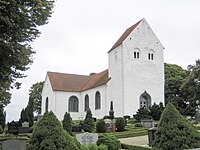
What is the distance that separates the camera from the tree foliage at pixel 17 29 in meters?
11.8

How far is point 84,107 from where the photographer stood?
47.6 metres

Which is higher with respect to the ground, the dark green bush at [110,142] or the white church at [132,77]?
the white church at [132,77]

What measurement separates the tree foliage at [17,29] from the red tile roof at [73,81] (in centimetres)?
3079

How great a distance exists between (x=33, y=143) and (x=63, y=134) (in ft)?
2.79

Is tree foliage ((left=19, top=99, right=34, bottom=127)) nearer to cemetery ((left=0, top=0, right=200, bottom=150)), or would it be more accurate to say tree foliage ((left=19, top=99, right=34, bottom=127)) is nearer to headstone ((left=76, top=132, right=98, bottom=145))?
cemetery ((left=0, top=0, right=200, bottom=150))

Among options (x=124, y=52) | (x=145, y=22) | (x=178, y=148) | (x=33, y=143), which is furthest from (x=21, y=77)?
(x=145, y=22)

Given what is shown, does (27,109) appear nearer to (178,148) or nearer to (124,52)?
(124,52)

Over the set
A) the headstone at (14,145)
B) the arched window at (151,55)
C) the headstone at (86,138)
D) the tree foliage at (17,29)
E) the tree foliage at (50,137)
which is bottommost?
the headstone at (86,138)

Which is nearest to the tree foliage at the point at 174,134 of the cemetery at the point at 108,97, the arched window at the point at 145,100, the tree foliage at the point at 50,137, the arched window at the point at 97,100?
the cemetery at the point at 108,97

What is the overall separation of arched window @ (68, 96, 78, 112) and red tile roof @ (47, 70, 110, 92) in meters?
1.20

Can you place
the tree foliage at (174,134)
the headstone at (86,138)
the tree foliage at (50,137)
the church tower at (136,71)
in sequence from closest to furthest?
the tree foliage at (50,137), the tree foliage at (174,134), the headstone at (86,138), the church tower at (136,71)

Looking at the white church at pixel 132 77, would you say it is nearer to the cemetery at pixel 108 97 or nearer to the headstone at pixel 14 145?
the cemetery at pixel 108 97

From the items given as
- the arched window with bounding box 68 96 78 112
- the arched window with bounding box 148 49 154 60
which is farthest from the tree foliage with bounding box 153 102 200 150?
the arched window with bounding box 68 96 78 112

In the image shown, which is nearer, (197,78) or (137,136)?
(137,136)
